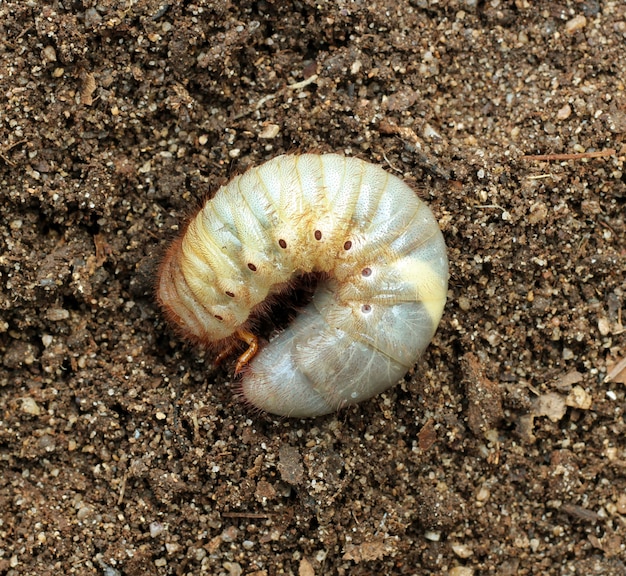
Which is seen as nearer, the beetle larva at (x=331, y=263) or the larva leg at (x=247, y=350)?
the beetle larva at (x=331, y=263)

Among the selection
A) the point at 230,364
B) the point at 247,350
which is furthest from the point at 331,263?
the point at 230,364

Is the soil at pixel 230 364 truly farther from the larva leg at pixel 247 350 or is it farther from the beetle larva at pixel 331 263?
the beetle larva at pixel 331 263

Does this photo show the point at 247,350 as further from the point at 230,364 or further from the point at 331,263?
the point at 331,263

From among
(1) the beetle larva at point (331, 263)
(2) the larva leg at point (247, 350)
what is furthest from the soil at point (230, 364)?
(1) the beetle larva at point (331, 263)

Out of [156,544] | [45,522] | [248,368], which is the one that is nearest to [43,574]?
[45,522]

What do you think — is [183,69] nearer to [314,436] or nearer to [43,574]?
[314,436]
